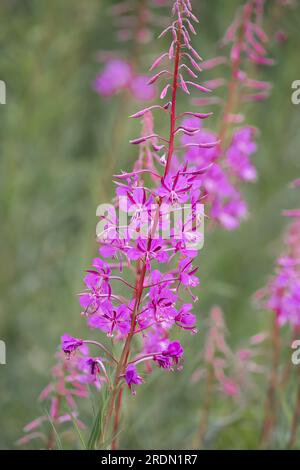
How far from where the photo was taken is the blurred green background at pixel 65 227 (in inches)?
147

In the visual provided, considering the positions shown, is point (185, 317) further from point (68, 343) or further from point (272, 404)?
point (272, 404)

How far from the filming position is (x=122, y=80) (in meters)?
4.29

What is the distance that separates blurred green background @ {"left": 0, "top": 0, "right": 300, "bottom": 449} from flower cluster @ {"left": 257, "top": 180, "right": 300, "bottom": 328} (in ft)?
1.77

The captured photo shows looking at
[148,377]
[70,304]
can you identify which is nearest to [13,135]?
[70,304]

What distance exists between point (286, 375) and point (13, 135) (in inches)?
91.8

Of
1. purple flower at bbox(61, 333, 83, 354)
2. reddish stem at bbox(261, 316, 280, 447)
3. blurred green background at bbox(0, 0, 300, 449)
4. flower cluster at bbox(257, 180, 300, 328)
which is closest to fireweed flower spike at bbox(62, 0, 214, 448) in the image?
purple flower at bbox(61, 333, 83, 354)

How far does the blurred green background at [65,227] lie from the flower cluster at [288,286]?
539 mm

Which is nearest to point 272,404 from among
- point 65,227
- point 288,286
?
point 288,286

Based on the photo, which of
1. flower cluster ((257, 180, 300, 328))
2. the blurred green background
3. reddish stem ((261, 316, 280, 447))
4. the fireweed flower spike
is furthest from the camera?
the blurred green background

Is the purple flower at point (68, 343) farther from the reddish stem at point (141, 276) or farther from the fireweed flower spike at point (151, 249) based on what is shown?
the reddish stem at point (141, 276)

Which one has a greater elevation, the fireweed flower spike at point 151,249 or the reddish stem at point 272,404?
the fireweed flower spike at point 151,249

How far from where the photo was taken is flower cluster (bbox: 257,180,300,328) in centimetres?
281

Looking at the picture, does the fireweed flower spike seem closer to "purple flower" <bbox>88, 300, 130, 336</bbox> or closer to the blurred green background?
"purple flower" <bbox>88, 300, 130, 336</bbox>

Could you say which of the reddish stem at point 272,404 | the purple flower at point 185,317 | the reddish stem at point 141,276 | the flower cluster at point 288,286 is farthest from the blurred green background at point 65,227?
the purple flower at point 185,317
